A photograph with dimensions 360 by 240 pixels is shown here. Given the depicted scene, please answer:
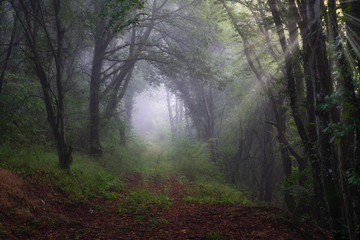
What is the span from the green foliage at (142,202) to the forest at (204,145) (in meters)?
0.05

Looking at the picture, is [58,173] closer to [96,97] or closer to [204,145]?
[96,97]

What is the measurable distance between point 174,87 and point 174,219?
16.8m

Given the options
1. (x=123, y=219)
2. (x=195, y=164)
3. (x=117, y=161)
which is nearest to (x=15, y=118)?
(x=117, y=161)

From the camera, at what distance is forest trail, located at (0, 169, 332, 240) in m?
4.53

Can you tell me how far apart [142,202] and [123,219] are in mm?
1631

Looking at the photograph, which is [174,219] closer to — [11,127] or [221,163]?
[11,127]

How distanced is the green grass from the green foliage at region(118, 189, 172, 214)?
0.61 m

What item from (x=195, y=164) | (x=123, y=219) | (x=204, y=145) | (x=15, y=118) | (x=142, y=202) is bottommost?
(x=123, y=219)

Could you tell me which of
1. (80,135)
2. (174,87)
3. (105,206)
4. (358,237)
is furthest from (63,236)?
(174,87)

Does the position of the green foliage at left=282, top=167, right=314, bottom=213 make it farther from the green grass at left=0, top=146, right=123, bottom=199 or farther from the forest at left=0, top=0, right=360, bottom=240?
the green grass at left=0, top=146, right=123, bottom=199

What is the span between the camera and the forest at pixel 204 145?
3.92 metres

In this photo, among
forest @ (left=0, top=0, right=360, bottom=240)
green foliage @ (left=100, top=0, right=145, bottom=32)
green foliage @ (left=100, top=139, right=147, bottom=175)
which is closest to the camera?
forest @ (left=0, top=0, right=360, bottom=240)

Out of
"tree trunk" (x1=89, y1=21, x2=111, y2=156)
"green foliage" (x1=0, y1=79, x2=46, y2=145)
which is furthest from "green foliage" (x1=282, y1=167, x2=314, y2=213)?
"tree trunk" (x1=89, y1=21, x2=111, y2=156)

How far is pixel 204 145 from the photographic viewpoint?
1445cm
